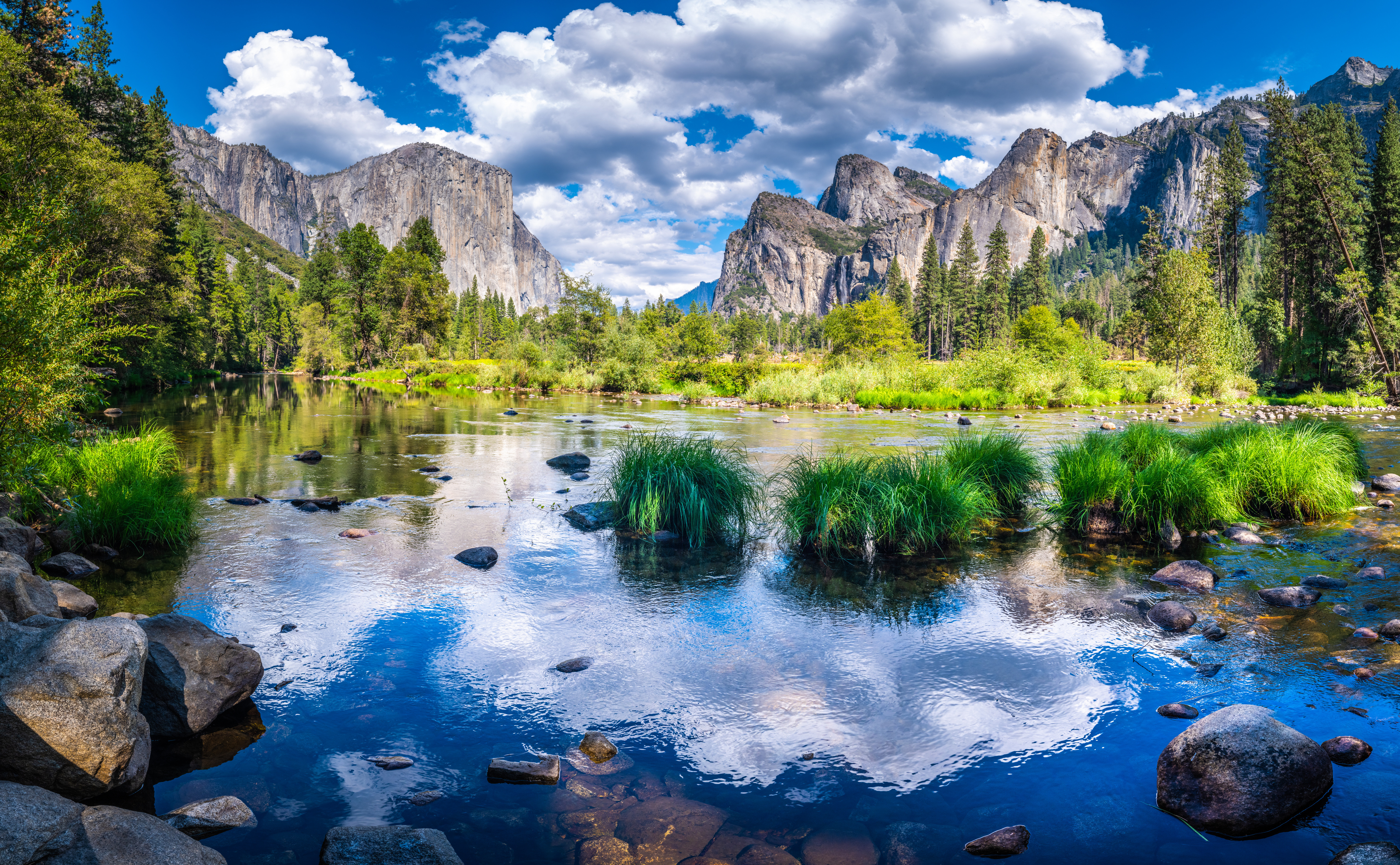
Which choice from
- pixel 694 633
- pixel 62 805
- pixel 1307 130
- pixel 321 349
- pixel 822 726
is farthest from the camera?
pixel 321 349

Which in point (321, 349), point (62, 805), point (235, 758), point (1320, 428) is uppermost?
point (321, 349)

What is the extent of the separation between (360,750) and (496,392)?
5371cm

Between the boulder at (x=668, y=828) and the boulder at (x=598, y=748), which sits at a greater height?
the boulder at (x=598, y=748)

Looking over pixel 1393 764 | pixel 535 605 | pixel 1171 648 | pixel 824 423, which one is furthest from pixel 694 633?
pixel 824 423

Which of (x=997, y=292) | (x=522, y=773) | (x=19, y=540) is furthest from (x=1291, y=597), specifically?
(x=997, y=292)

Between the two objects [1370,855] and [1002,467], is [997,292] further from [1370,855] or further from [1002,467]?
[1370,855]

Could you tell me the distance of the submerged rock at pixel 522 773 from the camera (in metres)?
4.79

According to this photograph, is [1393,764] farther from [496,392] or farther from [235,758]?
[496,392]

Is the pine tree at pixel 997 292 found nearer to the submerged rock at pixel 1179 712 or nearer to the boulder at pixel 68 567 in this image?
the submerged rock at pixel 1179 712

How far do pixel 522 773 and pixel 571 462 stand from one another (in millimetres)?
14301

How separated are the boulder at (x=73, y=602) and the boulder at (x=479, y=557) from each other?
4164 mm

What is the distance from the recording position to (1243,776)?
446cm

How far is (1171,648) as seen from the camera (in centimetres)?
718

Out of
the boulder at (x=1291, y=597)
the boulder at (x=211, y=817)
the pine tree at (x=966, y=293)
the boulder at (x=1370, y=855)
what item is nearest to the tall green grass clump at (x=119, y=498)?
the boulder at (x=211, y=817)
